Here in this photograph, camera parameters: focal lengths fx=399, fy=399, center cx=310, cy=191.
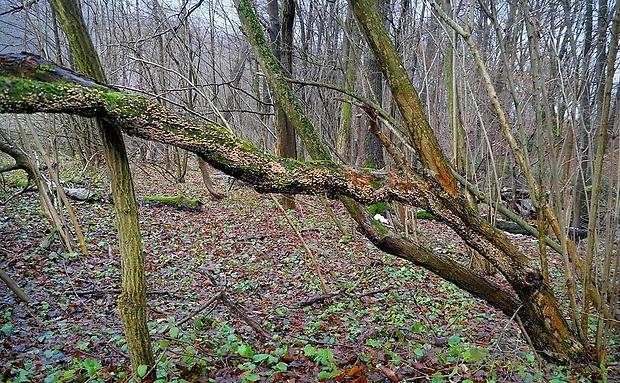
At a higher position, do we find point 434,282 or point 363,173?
point 363,173

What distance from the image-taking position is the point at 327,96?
38.6 feet

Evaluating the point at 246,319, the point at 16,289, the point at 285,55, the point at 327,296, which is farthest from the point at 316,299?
the point at 285,55

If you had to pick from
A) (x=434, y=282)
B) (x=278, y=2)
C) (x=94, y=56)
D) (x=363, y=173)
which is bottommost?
(x=434, y=282)

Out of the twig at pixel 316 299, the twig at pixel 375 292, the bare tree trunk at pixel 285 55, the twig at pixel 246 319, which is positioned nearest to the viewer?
the twig at pixel 246 319

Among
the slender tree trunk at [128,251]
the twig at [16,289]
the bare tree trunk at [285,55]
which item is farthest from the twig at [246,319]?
the bare tree trunk at [285,55]

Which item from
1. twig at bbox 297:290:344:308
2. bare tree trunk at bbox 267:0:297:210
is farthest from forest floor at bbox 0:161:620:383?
bare tree trunk at bbox 267:0:297:210

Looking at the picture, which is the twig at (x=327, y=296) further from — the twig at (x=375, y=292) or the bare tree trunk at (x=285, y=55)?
the bare tree trunk at (x=285, y=55)

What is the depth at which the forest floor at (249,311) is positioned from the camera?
2809 mm

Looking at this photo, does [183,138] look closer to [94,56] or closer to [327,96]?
[94,56]

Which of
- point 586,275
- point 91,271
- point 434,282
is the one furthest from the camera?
point 434,282

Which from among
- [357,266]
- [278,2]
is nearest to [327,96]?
[278,2]

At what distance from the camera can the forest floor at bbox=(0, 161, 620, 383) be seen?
281 centimetres

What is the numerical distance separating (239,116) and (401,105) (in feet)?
35.9

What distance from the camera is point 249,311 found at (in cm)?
450
